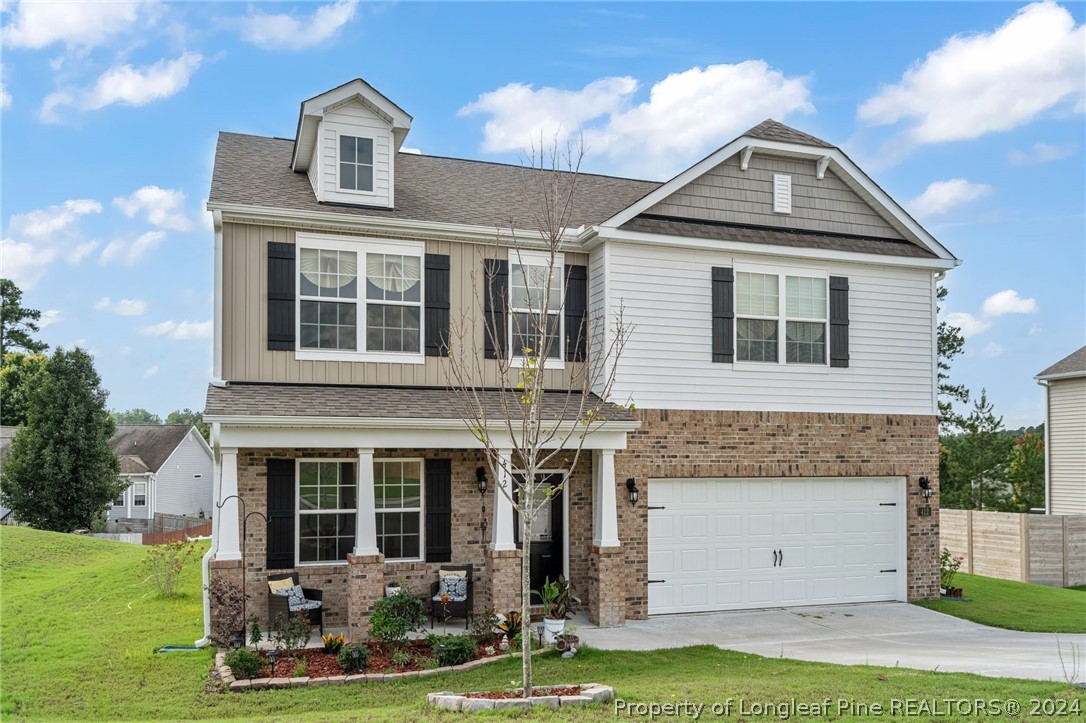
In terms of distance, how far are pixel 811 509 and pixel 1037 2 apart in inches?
397

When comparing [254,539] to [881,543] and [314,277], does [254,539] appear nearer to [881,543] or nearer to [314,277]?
[314,277]

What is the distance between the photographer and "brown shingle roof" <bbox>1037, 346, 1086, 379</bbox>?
77.7ft

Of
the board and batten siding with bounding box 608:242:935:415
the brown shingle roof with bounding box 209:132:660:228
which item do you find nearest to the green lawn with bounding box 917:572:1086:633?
the board and batten siding with bounding box 608:242:935:415

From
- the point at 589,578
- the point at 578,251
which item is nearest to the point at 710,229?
the point at 578,251

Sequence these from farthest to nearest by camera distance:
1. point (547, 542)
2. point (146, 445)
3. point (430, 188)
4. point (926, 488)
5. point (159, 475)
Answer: point (146, 445) < point (159, 475) < point (926, 488) < point (430, 188) < point (547, 542)

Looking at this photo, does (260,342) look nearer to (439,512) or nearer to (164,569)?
(439,512)

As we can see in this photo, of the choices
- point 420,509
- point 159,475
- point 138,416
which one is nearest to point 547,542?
point 420,509

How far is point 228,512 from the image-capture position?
11406 millimetres

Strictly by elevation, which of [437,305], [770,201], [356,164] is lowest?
[437,305]

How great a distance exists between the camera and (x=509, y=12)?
15.3 meters

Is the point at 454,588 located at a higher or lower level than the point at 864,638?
higher

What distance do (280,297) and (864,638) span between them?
9.72 m

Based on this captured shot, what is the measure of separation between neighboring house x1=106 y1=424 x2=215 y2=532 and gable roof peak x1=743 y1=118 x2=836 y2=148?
34104 mm

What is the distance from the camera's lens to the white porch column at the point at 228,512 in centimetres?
1130
